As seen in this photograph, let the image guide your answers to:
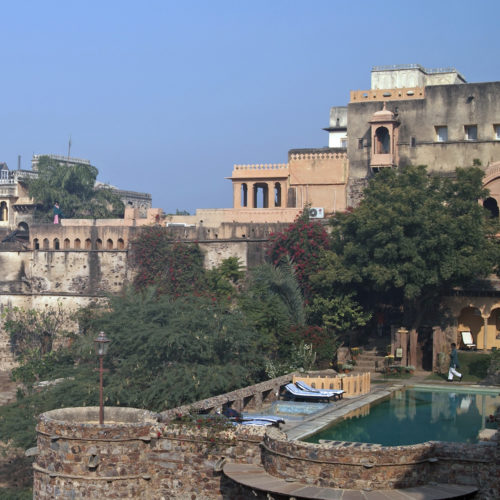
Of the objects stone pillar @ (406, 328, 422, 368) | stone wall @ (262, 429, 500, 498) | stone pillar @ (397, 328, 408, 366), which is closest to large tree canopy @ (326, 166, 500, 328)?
stone pillar @ (406, 328, 422, 368)

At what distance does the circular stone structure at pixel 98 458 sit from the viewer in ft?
53.6

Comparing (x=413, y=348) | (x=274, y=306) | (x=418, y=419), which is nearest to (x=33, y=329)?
(x=274, y=306)

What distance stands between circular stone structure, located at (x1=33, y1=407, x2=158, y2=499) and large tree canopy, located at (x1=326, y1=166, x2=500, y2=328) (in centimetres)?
1249

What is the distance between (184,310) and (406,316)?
6765mm

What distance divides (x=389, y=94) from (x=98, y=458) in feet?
77.7

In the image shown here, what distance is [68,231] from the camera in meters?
38.9

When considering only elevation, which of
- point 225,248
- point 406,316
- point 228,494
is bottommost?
point 228,494

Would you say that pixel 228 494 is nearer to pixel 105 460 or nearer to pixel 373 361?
pixel 105 460

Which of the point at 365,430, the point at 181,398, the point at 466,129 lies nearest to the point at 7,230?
the point at 466,129

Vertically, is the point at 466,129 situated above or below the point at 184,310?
above

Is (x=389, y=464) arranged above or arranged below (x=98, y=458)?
above

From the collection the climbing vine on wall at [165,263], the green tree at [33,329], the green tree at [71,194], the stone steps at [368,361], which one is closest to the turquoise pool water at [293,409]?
the stone steps at [368,361]

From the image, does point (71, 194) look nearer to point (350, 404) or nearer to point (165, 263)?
point (165, 263)

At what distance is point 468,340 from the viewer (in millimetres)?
29312
